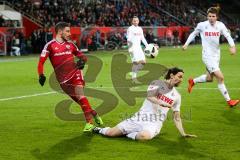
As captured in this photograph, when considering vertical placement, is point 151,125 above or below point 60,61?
below

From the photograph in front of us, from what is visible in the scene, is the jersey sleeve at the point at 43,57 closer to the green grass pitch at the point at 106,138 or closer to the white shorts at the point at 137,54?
the green grass pitch at the point at 106,138

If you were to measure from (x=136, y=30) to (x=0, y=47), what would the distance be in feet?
62.5

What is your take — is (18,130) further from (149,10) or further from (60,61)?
(149,10)

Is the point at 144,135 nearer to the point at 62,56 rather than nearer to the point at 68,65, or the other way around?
the point at 68,65

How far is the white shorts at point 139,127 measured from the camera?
972 centimetres

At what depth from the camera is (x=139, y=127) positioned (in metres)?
9.85

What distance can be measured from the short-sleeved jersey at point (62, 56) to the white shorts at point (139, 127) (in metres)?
1.82

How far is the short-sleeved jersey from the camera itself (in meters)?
10.9

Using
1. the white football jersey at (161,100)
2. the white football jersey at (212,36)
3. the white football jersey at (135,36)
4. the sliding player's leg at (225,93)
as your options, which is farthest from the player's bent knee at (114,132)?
the white football jersey at (135,36)

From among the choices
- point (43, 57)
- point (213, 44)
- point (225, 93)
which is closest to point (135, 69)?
point (213, 44)

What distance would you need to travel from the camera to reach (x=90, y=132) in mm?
10781

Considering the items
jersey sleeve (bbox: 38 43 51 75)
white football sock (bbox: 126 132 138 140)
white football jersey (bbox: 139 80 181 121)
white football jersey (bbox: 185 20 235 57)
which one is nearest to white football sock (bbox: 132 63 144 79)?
white football jersey (bbox: 185 20 235 57)

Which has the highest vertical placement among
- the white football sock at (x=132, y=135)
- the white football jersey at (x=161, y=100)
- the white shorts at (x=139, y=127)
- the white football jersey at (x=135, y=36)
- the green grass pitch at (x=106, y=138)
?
the white football jersey at (x=135, y=36)

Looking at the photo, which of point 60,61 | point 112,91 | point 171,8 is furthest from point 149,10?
point 60,61
